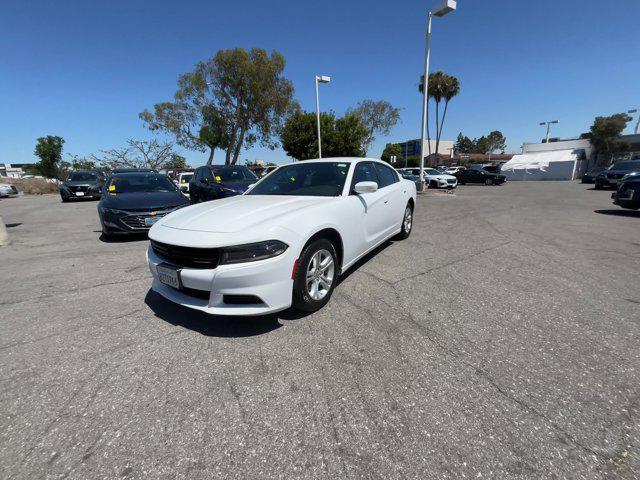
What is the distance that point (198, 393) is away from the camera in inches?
79.4

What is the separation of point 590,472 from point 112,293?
14.4 ft

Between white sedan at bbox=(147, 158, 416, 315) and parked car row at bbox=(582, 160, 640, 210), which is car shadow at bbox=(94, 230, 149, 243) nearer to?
white sedan at bbox=(147, 158, 416, 315)

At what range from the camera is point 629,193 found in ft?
26.6

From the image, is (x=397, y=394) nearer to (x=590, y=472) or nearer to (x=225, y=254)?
(x=590, y=472)

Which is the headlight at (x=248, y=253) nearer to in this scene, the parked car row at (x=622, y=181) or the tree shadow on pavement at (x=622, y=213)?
the parked car row at (x=622, y=181)

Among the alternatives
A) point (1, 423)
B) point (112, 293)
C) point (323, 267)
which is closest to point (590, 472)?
point (323, 267)

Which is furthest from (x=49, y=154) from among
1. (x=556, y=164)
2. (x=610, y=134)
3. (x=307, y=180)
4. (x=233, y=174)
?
(x=610, y=134)

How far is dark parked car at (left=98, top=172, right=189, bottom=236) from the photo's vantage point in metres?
5.82

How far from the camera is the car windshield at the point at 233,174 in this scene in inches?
367

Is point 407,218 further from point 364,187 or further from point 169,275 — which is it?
point 169,275

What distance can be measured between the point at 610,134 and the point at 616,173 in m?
31.6

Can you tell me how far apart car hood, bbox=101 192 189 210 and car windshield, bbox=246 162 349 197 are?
2.85 metres

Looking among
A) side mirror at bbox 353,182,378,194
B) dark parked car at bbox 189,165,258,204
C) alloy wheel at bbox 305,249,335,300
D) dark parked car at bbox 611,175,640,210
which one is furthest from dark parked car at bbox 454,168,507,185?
alloy wheel at bbox 305,249,335,300

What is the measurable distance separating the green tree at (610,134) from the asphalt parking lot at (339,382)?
49663 millimetres
